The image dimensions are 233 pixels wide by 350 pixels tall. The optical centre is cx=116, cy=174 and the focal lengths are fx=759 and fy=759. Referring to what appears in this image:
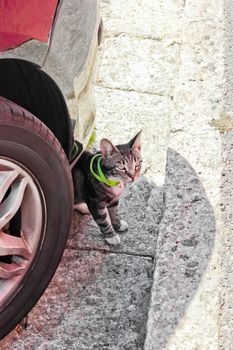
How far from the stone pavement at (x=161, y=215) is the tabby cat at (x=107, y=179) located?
12 centimetres

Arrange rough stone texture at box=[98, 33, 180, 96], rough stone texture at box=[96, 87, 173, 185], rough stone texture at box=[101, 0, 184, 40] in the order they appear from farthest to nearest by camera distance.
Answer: rough stone texture at box=[101, 0, 184, 40] → rough stone texture at box=[98, 33, 180, 96] → rough stone texture at box=[96, 87, 173, 185]

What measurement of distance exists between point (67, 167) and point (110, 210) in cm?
76

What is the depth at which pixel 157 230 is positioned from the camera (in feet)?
13.2

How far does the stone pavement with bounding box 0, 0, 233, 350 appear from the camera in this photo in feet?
11.5

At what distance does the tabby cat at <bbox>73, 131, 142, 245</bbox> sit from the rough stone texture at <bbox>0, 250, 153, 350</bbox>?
0.18 meters

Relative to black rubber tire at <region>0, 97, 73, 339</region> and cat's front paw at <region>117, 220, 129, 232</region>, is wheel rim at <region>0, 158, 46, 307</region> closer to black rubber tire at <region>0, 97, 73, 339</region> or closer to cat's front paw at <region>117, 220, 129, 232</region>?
black rubber tire at <region>0, 97, 73, 339</region>

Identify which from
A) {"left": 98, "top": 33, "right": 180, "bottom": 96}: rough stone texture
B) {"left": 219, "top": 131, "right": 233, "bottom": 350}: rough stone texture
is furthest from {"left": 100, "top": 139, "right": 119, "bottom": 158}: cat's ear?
{"left": 98, "top": 33, "right": 180, "bottom": 96}: rough stone texture

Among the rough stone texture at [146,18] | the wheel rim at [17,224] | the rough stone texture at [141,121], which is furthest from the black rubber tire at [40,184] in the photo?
the rough stone texture at [146,18]

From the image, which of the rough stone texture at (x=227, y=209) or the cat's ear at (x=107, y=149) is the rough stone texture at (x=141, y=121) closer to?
the rough stone texture at (x=227, y=209)

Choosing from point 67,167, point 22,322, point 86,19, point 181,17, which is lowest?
point 22,322

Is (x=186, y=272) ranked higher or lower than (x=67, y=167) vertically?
lower

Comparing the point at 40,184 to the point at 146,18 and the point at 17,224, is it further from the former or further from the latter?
the point at 146,18

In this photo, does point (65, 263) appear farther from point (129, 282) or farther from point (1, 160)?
point (1, 160)

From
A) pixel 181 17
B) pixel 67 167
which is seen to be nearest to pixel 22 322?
pixel 67 167
